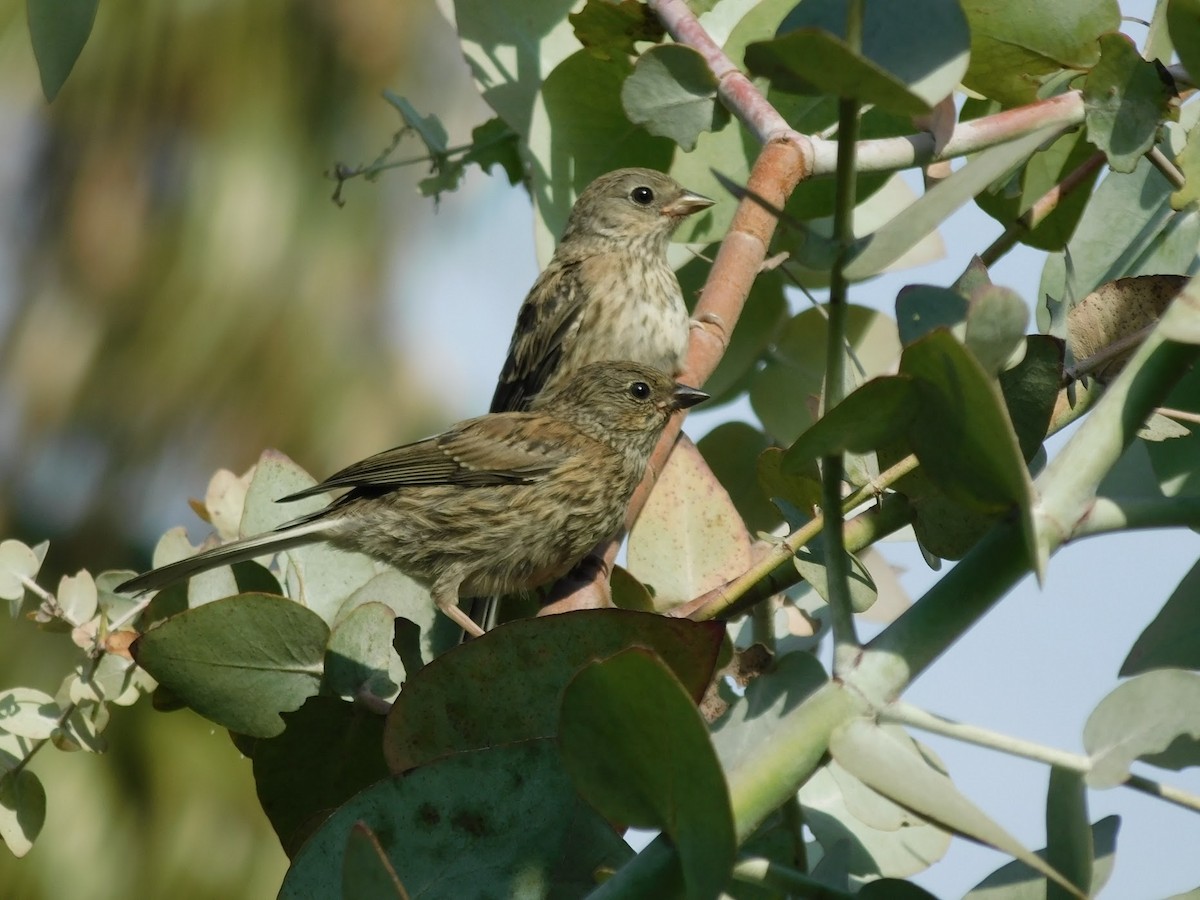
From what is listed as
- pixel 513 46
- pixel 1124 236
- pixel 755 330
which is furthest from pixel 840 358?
pixel 513 46

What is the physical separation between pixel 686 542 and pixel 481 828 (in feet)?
2.91

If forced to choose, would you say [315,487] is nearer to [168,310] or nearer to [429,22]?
[168,310]

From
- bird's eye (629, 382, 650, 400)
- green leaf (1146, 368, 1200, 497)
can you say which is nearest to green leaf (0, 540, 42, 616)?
green leaf (1146, 368, 1200, 497)

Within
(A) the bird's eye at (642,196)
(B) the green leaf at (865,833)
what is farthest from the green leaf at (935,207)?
(A) the bird's eye at (642,196)

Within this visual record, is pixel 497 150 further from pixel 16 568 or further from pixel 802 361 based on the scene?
pixel 16 568

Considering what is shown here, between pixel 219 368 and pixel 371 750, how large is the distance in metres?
9.96

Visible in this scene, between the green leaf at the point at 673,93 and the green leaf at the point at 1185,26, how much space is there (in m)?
0.63

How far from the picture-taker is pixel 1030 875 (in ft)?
3.92

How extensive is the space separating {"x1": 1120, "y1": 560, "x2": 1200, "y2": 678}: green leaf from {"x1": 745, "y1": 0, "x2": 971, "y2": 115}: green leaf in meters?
0.58

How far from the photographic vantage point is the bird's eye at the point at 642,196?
4988mm

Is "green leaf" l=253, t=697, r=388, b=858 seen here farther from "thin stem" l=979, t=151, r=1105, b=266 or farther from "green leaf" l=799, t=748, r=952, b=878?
"thin stem" l=979, t=151, r=1105, b=266

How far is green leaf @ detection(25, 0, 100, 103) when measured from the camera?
1.43 m

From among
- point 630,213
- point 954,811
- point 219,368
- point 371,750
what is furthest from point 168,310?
point 954,811

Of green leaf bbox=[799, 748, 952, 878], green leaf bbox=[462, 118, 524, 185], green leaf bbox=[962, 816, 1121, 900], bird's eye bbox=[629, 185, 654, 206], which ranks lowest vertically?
green leaf bbox=[799, 748, 952, 878]
